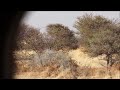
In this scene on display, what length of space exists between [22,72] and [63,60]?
0.85m

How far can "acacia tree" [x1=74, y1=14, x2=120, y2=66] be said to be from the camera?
17.3ft

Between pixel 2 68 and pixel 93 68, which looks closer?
pixel 2 68

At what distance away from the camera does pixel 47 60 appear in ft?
16.4

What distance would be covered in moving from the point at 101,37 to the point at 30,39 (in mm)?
1477

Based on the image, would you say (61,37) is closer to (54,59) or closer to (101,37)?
(54,59)

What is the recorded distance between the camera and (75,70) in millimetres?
5109

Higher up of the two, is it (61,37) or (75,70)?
Result: (61,37)

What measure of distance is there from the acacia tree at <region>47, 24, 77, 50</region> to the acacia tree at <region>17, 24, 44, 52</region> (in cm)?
23

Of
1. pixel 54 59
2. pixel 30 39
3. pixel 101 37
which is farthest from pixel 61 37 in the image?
pixel 101 37

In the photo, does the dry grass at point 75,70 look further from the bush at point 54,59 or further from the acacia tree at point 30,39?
the acacia tree at point 30,39

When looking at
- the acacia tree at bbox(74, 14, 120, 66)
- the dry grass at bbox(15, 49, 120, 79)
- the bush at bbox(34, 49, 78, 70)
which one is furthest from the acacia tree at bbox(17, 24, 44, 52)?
the acacia tree at bbox(74, 14, 120, 66)

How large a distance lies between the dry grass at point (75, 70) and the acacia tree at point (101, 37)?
203 mm
